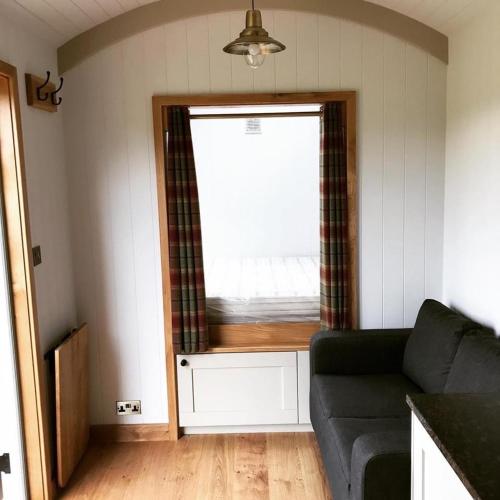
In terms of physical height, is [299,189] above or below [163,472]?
above

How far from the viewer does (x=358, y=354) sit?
3053mm

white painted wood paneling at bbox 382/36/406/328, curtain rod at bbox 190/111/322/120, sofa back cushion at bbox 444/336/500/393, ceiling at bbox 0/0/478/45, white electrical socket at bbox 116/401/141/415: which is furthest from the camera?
white electrical socket at bbox 116/401/141/415

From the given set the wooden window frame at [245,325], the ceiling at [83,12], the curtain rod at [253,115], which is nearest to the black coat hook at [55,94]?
the ceiling at [83,12]

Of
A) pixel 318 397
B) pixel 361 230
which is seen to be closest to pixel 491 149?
pixel 361 230

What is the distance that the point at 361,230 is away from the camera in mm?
3281

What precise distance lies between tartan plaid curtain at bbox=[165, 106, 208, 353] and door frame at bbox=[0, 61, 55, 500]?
86 cm

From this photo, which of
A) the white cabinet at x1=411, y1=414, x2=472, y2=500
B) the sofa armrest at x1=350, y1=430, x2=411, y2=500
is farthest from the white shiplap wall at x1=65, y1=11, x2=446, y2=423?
the white cabinet at x1=411, y1=414, x2=472, y2=500

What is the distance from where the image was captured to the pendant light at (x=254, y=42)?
6.54 ft

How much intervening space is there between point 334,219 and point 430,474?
195cm

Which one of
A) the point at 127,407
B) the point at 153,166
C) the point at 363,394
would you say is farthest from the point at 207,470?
the point at 153,166

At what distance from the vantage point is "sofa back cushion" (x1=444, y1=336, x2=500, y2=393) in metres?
2.13

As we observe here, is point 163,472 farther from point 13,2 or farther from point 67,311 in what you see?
point 13,2

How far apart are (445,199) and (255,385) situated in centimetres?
160

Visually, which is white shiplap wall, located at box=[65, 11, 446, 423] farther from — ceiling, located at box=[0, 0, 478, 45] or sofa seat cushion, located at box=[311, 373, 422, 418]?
sofa seat cushion, located at box=[311, 373, 422, 418]
